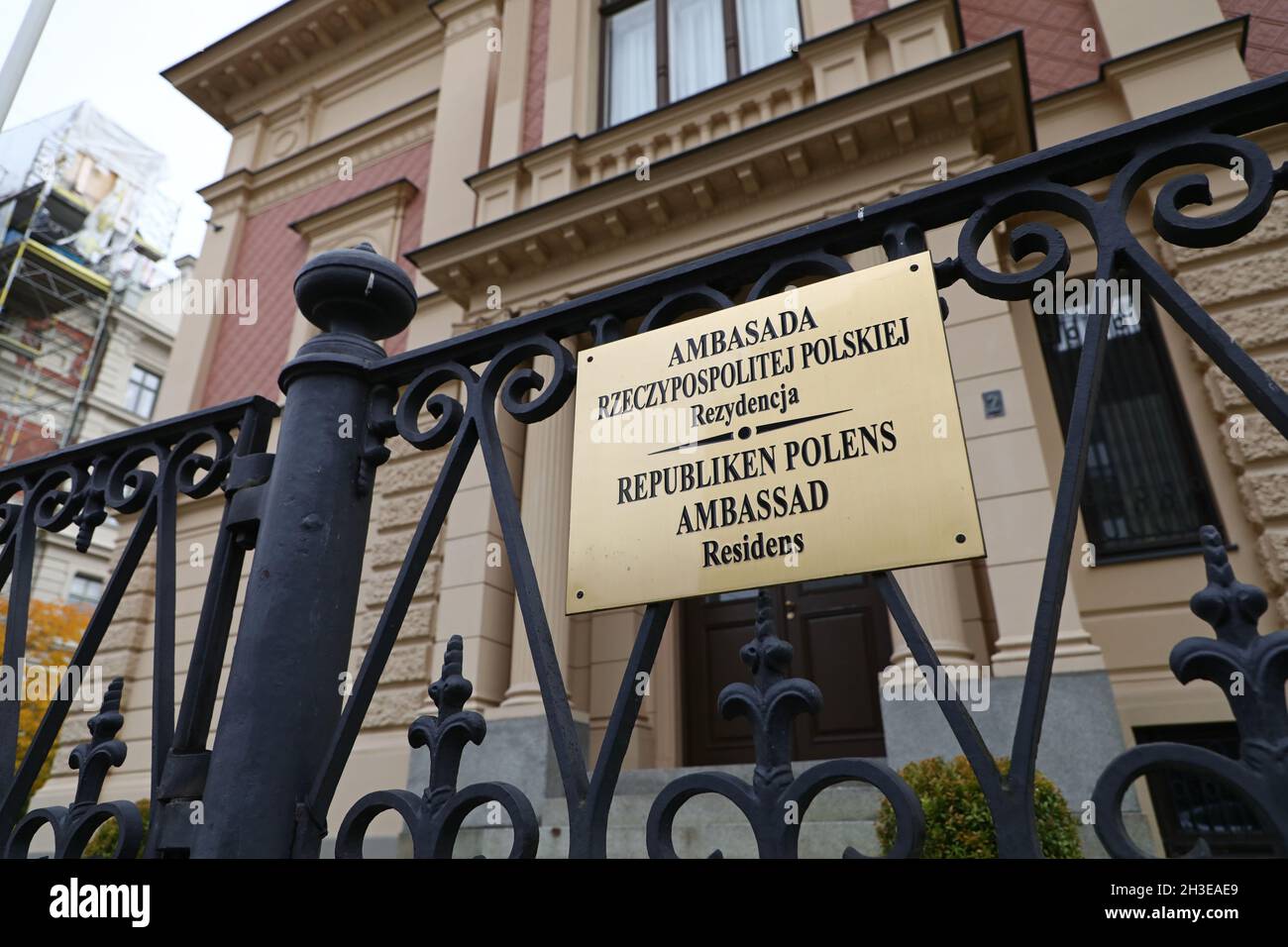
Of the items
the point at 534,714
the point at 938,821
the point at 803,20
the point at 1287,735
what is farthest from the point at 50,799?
the point at 803,20

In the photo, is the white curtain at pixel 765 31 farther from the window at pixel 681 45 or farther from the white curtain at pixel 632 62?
the white curtain at pixel 632 62

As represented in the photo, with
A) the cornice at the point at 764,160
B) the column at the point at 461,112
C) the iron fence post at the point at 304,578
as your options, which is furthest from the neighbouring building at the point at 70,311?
the iron fence post at the point at 304,578

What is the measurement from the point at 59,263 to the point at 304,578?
2902 centimetres

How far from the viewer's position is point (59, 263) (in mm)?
23484

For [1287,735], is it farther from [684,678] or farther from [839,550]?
[684,678]

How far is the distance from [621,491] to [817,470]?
0.36 m

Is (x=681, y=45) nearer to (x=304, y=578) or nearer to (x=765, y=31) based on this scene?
(x=765, y=31)

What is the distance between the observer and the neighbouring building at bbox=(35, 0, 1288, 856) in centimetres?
500

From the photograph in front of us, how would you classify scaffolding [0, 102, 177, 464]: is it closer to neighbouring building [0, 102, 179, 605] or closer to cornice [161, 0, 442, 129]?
neighbouring building [0, 102, 179, 605]

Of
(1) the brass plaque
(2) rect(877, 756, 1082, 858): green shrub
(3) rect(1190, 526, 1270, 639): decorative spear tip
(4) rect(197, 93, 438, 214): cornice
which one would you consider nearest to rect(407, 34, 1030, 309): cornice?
(4) rect(197, 93, 438, 214): cornice

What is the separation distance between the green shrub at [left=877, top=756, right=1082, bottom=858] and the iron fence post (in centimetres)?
292

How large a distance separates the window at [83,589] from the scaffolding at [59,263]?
379cm

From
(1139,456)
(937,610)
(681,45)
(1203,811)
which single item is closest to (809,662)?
(937,610)

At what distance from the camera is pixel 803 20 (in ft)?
26.1
